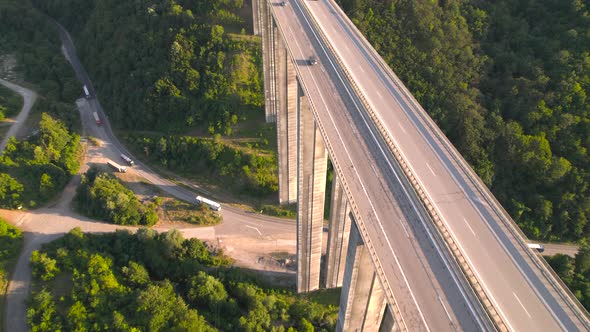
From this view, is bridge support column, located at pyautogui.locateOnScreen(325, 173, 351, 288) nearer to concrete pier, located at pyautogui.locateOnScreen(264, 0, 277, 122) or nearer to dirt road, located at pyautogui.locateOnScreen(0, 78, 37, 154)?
concrete pier, located at pyautogui.locateOnScreen(264, 0, 277, 122)

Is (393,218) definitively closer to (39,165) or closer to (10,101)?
(39,165)

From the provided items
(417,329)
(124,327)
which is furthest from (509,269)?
(124,327)

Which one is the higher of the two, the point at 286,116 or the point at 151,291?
the point at 286,116

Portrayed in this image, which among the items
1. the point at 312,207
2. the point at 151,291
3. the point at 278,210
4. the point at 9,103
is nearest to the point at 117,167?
the point at 278,210

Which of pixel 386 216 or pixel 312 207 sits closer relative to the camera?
pixel 386 216

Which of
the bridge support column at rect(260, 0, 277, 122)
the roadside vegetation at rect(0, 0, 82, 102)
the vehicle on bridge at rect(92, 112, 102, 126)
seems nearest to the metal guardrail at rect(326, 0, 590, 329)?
the bridge support column at rect(260, 0, 277, 122)

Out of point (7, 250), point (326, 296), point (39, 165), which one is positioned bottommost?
point (326, 296)

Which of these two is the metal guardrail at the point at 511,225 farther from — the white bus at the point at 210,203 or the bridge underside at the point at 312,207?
the white bus at the point at 210,203
